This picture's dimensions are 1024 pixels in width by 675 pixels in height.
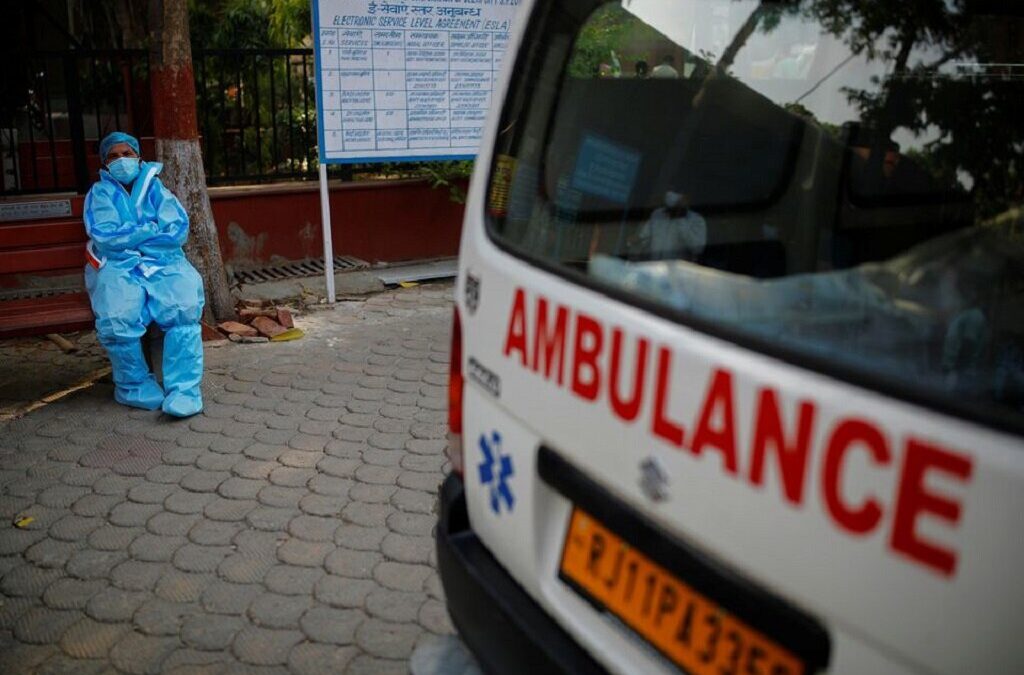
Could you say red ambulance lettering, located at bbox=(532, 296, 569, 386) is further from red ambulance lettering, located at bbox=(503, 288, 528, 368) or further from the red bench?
the red bench

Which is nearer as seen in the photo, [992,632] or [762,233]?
[992,632]

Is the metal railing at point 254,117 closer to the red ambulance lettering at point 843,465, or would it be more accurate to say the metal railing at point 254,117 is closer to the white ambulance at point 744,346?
the white ambulance at point 744,346

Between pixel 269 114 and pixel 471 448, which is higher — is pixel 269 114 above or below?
above

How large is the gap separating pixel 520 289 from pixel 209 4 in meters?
10.8

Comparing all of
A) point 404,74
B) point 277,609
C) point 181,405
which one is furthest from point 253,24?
point 277,609

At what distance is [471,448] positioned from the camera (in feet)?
7.06

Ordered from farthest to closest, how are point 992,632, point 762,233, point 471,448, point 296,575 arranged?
Answer: point 296,575 → point 471,448 → point 762,233 → point 992,632

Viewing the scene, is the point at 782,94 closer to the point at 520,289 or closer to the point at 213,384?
the point at 520,289

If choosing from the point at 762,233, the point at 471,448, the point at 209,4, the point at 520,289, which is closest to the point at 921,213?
the point at 762,233

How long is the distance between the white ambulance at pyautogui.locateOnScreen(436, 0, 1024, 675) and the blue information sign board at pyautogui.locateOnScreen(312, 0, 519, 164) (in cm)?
440

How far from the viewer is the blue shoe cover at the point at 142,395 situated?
186 inches

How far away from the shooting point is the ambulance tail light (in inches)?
86.6

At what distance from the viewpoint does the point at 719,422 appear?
4.73 feet

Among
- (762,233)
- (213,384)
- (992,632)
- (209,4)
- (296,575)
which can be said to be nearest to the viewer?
(992,632)
